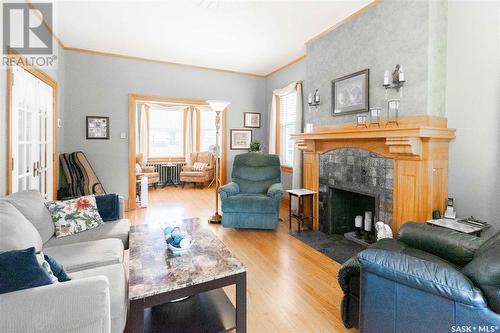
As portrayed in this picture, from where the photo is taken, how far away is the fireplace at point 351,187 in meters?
2.81

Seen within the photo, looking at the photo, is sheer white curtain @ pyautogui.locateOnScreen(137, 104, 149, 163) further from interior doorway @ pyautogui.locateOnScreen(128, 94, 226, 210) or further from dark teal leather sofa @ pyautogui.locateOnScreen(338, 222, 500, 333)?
dark teal leather sofa @ pyautogui.locateOnScreen(338, 222, 500, 333)

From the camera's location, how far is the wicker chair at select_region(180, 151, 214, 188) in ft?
23.7

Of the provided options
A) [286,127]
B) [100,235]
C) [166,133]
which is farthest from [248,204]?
[166,133]


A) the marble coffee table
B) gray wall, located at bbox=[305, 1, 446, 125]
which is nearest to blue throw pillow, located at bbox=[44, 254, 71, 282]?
the marble coffee table

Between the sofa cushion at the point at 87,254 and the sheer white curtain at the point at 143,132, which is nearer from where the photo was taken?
the sofa cushion at the point at 87,254

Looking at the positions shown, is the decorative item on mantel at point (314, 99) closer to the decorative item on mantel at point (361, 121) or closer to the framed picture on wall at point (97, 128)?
the decorative item on mantel at point (361, 121)

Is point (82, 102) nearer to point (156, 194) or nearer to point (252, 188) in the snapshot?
point (156, 194)

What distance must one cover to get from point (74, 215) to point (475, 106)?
12.6 feet

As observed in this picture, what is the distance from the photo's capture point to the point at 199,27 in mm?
3545

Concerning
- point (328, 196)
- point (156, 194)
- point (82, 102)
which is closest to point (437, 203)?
point (328, 196)

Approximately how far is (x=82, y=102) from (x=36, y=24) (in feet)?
5.15

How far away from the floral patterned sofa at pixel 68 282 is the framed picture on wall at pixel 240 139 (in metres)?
3.53

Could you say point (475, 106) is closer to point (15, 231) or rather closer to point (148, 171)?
point (15, 231)

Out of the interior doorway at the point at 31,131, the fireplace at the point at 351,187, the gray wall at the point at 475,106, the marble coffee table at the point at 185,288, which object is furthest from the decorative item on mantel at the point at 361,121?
the interior doorway at the point at 31,131
